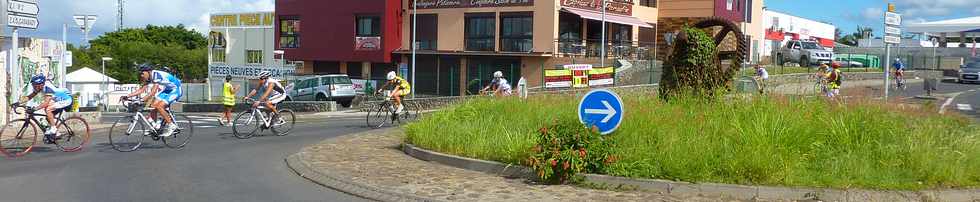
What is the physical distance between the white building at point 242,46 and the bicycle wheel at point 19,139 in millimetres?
44277

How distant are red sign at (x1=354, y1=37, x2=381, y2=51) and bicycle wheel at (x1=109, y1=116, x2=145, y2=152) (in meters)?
29.3

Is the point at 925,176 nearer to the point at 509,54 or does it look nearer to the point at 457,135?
the point at 457,135

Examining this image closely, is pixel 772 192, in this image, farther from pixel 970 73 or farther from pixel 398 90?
pixel 970 73

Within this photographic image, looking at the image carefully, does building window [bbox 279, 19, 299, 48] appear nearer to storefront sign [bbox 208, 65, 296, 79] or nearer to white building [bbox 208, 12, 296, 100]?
storefront sign [bbox 208, 65, 296, 79]

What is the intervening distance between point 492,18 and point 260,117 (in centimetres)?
2404

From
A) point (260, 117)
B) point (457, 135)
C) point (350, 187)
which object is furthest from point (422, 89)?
point (350, 187)

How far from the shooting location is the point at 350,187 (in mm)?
9008

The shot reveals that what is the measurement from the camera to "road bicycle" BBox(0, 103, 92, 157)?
41.0ft

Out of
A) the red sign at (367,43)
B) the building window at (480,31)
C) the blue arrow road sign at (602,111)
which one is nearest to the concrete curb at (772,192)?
the blue arrow road sign at (602,111)

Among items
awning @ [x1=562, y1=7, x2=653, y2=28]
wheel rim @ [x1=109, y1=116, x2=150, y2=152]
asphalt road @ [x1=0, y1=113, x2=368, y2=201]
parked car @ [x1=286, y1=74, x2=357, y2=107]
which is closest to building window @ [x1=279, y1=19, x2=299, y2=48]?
parked car @ [x1=286, y1=74, x2=357, y2=107]

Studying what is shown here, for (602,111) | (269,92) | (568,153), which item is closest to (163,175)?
(568,153)

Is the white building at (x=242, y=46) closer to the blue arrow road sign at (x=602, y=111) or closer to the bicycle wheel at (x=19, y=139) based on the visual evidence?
the bicycle wheel at (x=19, y=139)

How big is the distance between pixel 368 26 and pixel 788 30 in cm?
4090

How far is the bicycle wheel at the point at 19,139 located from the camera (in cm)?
1247
